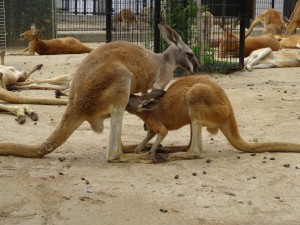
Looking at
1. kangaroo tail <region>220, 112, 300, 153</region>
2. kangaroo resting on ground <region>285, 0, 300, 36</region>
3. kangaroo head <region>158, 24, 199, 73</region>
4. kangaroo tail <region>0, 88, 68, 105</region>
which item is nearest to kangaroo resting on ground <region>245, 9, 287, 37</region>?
kangaroo resting on ground <region>285, 0, 300, 36</region>

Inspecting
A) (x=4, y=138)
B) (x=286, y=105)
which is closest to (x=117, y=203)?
(x=4, y=138)

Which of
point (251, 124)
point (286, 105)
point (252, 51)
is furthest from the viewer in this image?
point (252, 51)

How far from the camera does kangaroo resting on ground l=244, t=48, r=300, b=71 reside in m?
12.2

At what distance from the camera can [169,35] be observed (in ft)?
21.1

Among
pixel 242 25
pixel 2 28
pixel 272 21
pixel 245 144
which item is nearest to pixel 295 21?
pixel 272 21

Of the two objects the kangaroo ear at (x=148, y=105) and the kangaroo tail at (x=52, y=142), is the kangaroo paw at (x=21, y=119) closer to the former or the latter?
the kangaroo tail at (x=52, y=142)

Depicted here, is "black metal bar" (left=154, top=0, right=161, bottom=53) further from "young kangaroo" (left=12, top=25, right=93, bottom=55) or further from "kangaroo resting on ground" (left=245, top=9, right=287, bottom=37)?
"kangaroo resting on ground" (left=245, top=9, right=287, bottom=37)

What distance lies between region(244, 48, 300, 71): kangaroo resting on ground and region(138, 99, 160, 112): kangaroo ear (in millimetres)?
6740

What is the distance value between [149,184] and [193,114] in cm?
92

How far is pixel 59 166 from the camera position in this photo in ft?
17.5

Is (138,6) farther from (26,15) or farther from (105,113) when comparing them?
(105,113)

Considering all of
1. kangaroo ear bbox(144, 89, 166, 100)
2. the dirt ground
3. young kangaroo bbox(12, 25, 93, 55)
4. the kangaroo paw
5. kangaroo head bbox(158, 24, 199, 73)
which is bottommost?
the dirt ground

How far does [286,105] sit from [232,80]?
8.01 feet

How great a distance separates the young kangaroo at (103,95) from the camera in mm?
5324
